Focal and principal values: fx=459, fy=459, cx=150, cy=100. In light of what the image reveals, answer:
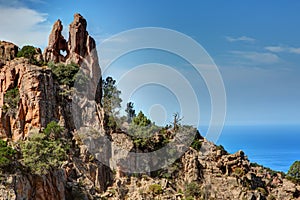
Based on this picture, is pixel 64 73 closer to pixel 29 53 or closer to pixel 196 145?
pixel 29 53

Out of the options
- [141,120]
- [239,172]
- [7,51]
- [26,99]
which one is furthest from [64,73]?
[239,172]

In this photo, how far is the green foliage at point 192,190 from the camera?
54.6 m

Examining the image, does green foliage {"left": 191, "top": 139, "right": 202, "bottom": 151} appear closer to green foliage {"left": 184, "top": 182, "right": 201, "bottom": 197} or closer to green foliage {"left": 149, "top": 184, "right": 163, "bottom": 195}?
green foliage {"left": 184, "top": 182, "right": 201, "bottom": 197}

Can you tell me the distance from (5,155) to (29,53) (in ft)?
64.2

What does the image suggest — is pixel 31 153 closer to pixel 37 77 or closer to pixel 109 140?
pixel 37 77

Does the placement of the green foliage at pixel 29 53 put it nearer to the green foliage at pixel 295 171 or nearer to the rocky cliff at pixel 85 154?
the rocky cliff at pixel 85 154

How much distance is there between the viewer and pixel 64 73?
5381cm

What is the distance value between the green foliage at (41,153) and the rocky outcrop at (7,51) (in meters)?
12.1

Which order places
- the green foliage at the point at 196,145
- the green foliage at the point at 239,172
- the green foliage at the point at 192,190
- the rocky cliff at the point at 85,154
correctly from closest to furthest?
the rocky cliff at the point at 85,154 → the green foliage at the point at 192,190 → the green foliage at the point at 239,172 → the green foliage at the point at 196,145

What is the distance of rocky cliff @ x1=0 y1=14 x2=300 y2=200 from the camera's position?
4562 centimetres

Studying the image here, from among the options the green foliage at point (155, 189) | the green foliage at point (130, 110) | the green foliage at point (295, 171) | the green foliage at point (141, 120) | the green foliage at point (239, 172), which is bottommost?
the green foliage at point (155, 189)

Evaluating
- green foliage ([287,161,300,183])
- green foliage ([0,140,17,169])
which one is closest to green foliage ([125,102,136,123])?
green foliage ([0,140,17,169])

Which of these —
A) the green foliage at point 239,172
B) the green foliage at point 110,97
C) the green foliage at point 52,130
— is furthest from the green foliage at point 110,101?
the green foliage at point 239,172

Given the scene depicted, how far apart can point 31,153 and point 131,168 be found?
1715 cm
